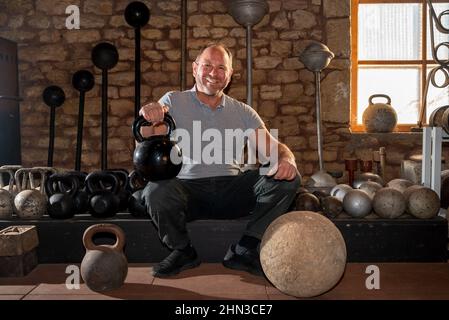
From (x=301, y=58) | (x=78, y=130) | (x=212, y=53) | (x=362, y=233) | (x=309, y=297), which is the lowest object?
(x=309, y=297)

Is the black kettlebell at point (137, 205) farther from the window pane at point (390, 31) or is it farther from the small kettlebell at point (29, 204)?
the window pane at point (390, 31)

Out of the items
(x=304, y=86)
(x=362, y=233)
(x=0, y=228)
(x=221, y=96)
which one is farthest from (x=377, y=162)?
(x=0, y=228)

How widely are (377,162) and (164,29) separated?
2935mm

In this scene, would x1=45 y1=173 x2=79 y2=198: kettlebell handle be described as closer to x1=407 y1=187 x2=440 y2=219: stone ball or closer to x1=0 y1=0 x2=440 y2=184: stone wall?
x1=407 y1=187 x2=440 y2=219: stone ball

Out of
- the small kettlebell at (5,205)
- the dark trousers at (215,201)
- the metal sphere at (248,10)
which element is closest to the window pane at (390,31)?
the metal sphere at (248,10)

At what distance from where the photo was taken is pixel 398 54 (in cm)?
591

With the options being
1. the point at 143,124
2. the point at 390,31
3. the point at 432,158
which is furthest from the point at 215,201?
the point at 390,31

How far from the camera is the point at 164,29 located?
19.2ft

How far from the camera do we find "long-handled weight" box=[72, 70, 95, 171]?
18.6 feet

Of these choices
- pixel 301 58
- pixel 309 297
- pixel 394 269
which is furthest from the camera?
pixel 301 58

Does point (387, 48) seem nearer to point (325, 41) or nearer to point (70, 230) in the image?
point (325, 41)

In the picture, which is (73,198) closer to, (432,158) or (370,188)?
(370,188)

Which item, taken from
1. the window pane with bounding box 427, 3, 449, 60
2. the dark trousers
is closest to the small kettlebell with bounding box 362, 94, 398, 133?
the window pane with bounding box 427, 3, 449, 60

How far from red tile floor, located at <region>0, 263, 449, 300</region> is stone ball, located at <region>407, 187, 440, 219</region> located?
36cm
